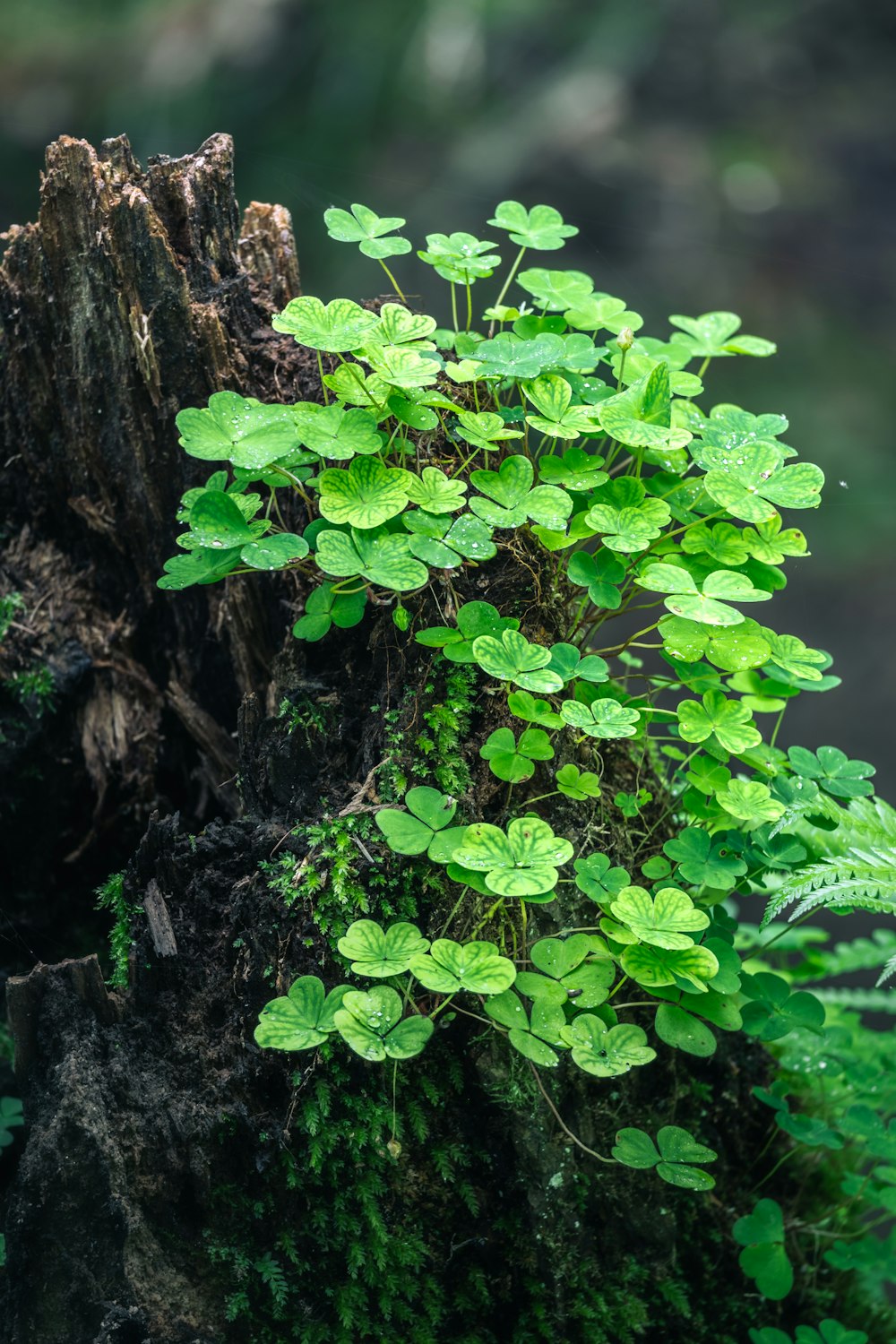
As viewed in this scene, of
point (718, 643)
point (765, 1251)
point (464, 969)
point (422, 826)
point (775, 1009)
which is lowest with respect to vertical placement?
point (765, 1251)

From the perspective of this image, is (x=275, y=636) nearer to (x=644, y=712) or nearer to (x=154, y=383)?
(x=154, y=383)

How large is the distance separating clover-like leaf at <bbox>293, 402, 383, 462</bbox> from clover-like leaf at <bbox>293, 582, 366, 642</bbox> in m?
0.19

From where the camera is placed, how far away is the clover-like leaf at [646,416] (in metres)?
1.37

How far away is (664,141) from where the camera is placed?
5719mm

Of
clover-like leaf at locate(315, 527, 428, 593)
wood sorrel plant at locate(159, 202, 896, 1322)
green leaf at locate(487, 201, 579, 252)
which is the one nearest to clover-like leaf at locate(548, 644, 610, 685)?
wood sorrel plant at locate(159, 202, 896, 1322)

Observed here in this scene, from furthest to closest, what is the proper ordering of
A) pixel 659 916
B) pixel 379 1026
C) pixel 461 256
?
pixel 461 256 < pixel 659 916 < pixel 379 1026

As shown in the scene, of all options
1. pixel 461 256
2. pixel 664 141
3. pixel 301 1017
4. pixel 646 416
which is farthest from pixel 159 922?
pixel 664 141

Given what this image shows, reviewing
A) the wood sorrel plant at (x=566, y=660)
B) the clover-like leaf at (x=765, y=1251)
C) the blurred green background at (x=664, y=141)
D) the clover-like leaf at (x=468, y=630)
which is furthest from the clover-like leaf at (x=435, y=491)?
the blurred green background at (x=664, y=141)

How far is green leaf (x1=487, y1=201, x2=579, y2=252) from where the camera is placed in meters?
1.69

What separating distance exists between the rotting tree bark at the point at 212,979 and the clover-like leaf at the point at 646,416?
0.28m

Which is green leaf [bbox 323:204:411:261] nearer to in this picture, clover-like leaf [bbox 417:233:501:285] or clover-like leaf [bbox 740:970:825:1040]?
clover-like leaf [bbox 417:233:501:285]

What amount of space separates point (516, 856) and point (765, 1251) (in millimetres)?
834

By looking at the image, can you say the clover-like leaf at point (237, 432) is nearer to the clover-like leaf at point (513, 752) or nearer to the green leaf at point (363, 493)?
the green leaf at point (363, 493)

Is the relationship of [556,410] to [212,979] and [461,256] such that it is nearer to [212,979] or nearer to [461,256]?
[461,256]
